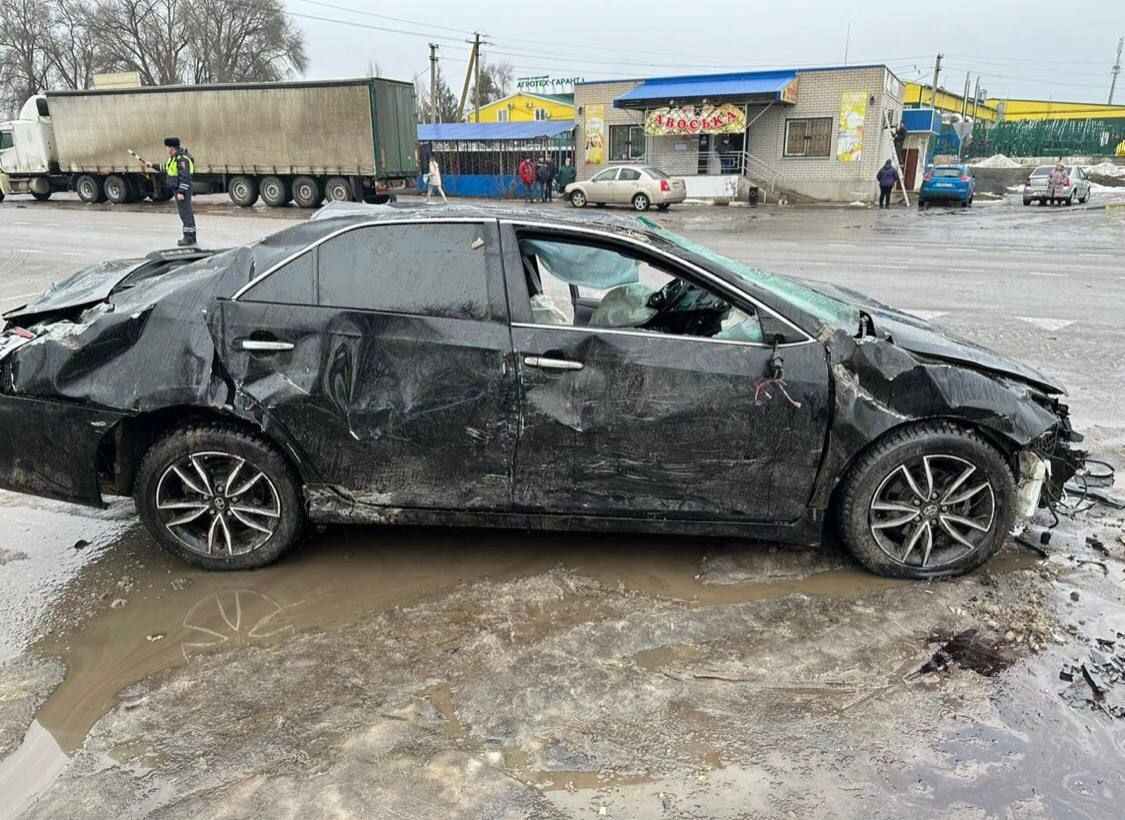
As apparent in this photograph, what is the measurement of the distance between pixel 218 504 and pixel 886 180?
30.2m

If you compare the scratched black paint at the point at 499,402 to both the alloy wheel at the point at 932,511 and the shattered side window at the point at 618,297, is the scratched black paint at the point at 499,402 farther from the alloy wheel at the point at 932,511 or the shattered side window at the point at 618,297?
the alloy wheel at the point at 932,511

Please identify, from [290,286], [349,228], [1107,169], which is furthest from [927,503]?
[1107,169]

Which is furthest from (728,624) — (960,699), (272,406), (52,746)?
(52,746)

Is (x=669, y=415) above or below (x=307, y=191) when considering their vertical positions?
below

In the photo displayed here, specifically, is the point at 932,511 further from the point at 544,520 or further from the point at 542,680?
the point at 542,680

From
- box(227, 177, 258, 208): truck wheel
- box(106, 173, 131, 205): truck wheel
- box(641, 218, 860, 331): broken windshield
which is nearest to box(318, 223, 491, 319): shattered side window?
box(641, 218, 860, 331): broken windshield

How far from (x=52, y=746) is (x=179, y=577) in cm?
113

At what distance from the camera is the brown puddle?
3223 millimetres

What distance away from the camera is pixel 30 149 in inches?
1158

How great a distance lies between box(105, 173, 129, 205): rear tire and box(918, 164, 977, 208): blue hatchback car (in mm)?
28841

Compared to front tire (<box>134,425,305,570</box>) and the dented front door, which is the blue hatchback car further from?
front tire (<box>134,425,305,570</box>)

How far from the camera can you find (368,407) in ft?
11.8

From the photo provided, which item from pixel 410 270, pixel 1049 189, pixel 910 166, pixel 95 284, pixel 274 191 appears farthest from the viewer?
pixel 910 166

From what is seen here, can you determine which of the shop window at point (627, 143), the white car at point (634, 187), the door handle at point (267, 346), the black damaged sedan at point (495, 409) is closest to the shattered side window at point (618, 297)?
the black damaged sedan at point (495, 409)
